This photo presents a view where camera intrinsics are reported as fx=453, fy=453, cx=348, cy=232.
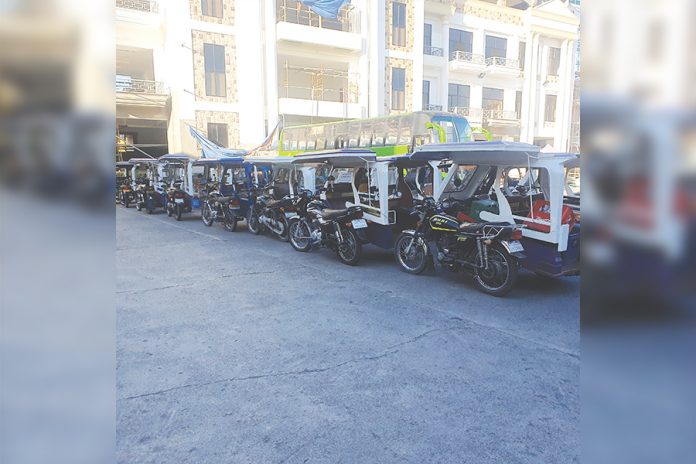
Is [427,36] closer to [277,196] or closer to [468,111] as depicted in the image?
[468,111]

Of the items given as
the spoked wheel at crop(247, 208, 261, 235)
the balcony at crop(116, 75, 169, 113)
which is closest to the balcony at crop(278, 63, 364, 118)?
the balcony at crop(116, 75, 169, 113)

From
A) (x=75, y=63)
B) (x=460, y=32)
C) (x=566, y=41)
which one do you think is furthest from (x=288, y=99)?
(x=75, y=63)

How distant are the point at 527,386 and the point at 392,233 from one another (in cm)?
408

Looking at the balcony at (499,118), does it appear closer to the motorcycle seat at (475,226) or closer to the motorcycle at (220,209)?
the motorcycle at (220,209)

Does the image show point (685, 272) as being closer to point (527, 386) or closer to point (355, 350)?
point (527, 386)

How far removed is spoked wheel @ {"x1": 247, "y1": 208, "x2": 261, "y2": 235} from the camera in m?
10.2

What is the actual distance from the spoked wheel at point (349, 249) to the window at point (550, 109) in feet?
89.1

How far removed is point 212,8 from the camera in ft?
67.4

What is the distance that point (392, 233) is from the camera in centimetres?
723

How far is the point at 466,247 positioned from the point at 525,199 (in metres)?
1.85

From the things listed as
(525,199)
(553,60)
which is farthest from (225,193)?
(553,60)

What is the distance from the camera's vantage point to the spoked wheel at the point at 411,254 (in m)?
6.47

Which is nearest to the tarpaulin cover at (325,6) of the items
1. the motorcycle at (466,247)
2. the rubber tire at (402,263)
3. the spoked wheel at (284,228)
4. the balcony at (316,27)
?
the balcony at (316,27)

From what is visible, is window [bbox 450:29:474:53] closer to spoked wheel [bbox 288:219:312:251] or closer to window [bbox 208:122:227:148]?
window [bbox 208:122:227:148]
